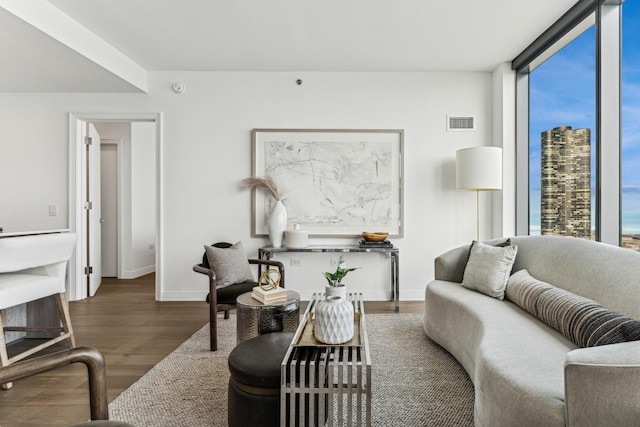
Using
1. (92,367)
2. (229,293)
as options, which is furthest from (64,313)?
(92,367)

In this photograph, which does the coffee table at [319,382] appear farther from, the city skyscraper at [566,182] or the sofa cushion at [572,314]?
the city skyscraper at [566,182]

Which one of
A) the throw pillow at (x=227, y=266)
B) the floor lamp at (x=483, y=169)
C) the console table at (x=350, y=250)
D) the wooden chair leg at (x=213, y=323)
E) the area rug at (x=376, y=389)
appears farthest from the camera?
the console table at (x=350, y=250)

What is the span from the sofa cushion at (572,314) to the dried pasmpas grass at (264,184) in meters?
2.55

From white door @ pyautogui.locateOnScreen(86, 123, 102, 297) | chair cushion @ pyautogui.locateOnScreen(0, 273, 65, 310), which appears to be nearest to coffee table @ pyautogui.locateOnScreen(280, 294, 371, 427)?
chair cushion @ pyautogui.locateOnScreen(0, 273, 65, 310)

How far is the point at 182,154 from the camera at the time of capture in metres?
4.25

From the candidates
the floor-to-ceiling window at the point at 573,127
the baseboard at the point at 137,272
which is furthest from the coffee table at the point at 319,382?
the baseboard at the point at 137,272

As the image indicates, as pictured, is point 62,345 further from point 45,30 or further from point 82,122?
point 82,122

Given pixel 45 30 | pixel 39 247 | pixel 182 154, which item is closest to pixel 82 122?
pixel 182 154

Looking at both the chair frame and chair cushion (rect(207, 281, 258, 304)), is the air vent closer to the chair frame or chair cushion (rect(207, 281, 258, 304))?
chair cushion (rect(207, 281, 258, 304))

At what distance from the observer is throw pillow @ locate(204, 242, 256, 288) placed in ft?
10.1

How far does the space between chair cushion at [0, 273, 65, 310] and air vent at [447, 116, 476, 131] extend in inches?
158

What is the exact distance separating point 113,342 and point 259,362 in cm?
194

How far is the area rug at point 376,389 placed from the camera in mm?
1860

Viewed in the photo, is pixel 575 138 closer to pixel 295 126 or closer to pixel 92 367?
pixel 295 126
